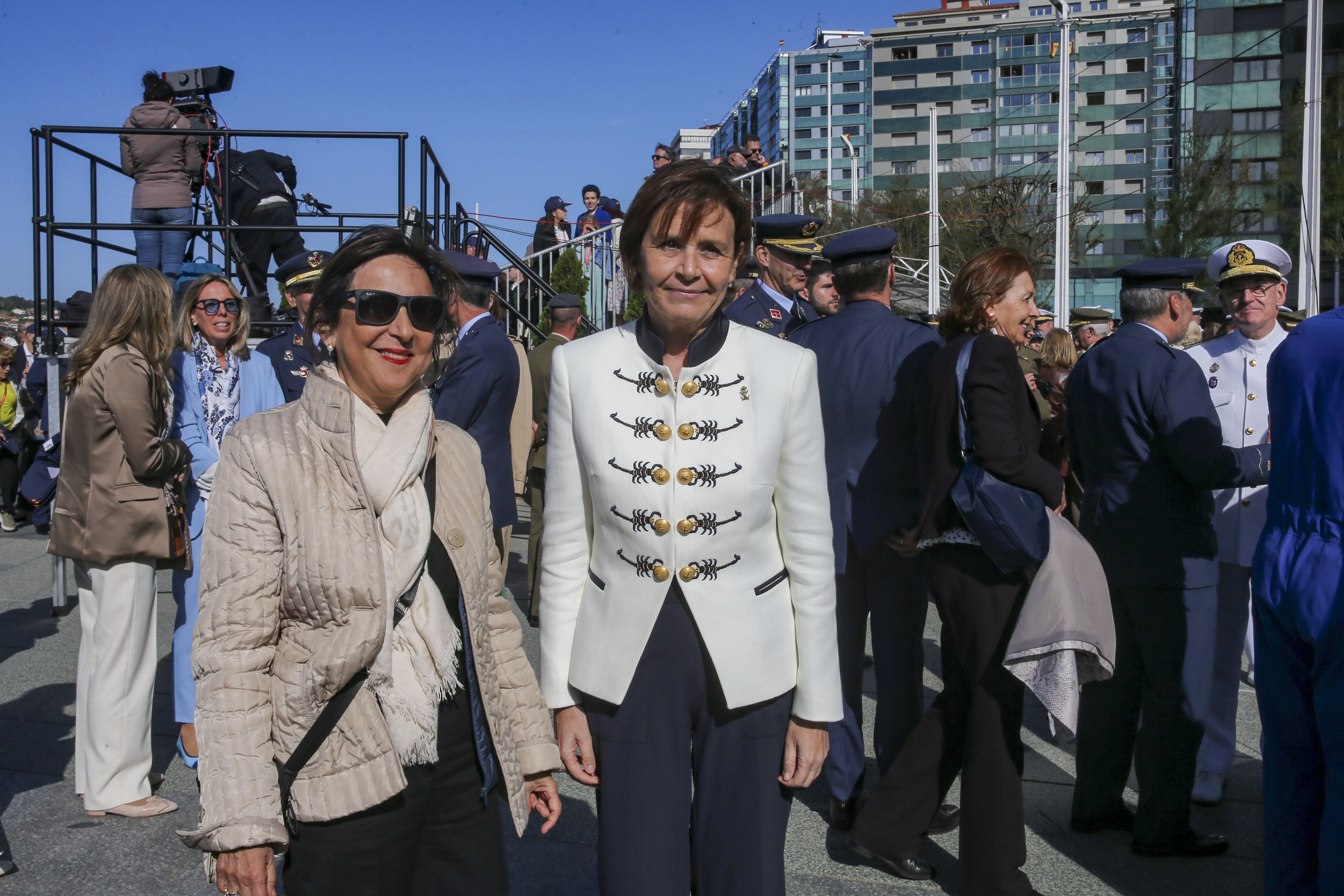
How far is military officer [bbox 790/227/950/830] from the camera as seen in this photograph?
414 centimetres

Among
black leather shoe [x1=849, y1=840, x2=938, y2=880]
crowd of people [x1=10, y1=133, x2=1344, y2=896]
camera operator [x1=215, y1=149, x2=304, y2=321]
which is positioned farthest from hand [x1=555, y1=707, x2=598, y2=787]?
camera operator [x1=215, y1=149, x2=304, y2=321]

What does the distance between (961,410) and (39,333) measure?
764cm

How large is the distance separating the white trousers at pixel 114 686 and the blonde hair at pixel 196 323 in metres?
1.15

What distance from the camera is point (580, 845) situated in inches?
158

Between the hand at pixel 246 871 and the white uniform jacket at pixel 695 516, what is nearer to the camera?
the hand at pixel 246 871

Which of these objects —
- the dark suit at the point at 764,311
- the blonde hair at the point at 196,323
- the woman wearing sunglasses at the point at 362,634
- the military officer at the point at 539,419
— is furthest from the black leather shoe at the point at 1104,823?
the blonde hair at the point at 196,323

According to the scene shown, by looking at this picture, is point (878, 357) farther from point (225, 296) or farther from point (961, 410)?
point (225, 296)

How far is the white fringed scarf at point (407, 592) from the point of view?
2141 millimetres

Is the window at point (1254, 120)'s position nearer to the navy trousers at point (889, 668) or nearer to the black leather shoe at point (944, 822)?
the navy trousers at point (889, 668)

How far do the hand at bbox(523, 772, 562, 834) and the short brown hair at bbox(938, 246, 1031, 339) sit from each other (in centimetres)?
211

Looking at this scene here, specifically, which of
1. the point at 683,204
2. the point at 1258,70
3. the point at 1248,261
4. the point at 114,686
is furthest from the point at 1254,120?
the point at 683,204

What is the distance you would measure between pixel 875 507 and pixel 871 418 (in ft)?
1.15

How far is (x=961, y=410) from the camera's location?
139 inches

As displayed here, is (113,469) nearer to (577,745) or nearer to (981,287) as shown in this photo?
(577,745)
